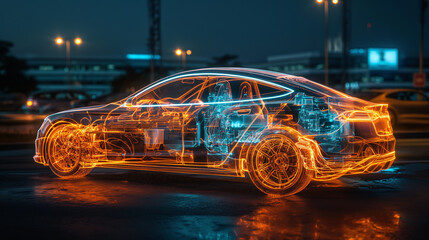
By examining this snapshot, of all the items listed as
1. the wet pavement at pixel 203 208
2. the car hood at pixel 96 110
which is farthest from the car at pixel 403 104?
the car hood at pixel 96 110

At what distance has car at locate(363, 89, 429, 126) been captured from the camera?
20.7 meters

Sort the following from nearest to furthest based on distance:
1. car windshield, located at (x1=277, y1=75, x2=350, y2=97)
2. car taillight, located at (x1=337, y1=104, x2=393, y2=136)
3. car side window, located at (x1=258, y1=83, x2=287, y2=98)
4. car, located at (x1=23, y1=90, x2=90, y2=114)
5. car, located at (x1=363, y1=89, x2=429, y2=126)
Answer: car taillight, located at (x1=337, y1=104, x2=393, y2=136)
car windshield, located at (x1=277, y1=75, x2=350, y2=97)
car side window, located at (x1=258, y1=83, x2=287, y2=98)
car, located at (x1=363, y1=89, x2=429, y2=126)
car, located at (x1=23, y1=90, x2=90, y2=114)

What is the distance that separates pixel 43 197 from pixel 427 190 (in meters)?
5.07

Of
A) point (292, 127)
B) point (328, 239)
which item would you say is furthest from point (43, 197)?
point (328, 239)

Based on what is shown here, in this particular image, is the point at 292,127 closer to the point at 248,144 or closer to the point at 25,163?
the point at 248,144

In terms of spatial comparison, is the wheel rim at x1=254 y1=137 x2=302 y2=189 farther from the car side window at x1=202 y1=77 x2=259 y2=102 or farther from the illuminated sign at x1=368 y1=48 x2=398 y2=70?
the illuminated sign at x1=368 y1=48 x2=398 y2=70

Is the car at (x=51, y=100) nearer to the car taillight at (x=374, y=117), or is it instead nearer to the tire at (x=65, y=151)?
the tire at (x=65, y=151)

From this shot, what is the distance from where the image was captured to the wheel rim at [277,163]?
721 centimetres

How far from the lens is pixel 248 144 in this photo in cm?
749

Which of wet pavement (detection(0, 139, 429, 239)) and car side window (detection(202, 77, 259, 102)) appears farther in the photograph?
car side window (detection(202, 77, 259, 102))

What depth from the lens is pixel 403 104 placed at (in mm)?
21094

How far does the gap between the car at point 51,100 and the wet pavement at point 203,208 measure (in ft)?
84.4

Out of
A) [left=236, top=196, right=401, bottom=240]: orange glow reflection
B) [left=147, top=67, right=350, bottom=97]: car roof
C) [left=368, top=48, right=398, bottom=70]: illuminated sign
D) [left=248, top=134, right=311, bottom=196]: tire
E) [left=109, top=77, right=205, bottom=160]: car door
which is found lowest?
[left=236, top=196, right=401, bottom=240]: orange glow reflection

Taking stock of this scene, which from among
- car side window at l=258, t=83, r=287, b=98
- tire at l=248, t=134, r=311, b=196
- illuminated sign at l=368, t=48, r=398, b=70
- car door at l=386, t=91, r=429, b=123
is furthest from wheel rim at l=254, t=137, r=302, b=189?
illuminated sign at l=368, t=48, r=398, b=70
